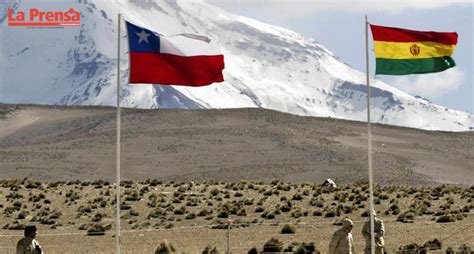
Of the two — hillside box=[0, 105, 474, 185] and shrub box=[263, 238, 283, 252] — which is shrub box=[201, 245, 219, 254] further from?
hillside box=[0, 105, 474, 185]

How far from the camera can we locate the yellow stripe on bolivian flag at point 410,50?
29.8 m

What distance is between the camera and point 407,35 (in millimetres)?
29922

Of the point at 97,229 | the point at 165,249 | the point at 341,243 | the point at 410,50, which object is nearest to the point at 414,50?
the point at 410,50

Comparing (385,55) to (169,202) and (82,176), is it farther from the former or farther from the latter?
(82,176)

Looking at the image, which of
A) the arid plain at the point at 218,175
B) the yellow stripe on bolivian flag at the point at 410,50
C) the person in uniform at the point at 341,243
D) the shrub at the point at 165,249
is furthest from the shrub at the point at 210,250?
the person in uniform at the point at 341,243

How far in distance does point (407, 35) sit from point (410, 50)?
352mm

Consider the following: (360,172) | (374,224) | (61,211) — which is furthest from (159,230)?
(360,172)

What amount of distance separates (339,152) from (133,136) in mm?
20003

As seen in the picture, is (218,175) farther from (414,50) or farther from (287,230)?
(414,50)

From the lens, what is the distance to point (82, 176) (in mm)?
98500

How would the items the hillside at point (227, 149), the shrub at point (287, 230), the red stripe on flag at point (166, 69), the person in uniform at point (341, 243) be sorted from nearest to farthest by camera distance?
1. the person in uniform at point (341, 243)
2. the red stripe on flag at point (166, 69)
3. the shrub at point (287, 230)
4. the hillside at point (227, 149)

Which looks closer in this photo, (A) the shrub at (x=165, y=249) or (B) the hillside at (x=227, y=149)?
(A) the shrub at (x=165, y=249)

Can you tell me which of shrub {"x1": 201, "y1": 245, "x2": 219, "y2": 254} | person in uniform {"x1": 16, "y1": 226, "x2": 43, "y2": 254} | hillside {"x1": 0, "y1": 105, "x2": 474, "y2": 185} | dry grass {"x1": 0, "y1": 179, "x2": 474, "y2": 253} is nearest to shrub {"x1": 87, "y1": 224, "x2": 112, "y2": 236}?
dry grass {"x1": 0, "y1": 179, "x2": 474, "y2": 253}

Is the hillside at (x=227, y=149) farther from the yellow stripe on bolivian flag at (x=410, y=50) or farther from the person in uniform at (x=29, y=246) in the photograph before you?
the person in uniform at (x=29, y=246)
